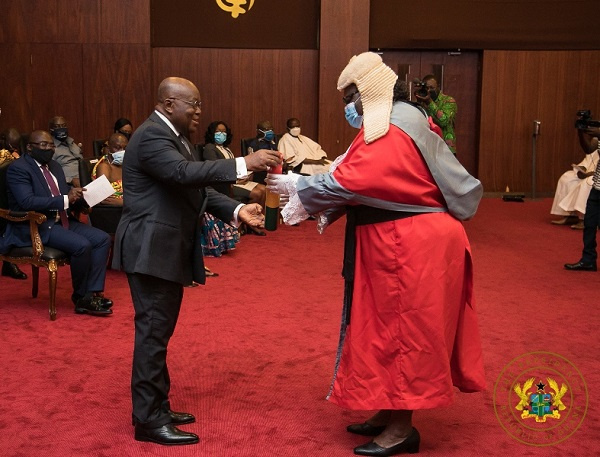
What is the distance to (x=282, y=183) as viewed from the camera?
3.64m

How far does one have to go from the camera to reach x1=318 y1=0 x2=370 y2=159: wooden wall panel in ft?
39.7

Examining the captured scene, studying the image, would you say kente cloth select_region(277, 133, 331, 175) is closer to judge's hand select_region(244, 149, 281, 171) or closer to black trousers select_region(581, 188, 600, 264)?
black trousers select_region(581, 188, 600, 264)

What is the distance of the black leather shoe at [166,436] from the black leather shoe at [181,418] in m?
0.17

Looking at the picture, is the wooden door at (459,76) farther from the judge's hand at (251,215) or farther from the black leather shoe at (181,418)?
the black leather shoe at (181,418)

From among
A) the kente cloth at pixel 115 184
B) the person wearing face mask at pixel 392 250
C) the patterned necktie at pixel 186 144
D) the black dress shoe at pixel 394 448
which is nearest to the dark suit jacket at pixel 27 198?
the kente cloth at pixel 115 184

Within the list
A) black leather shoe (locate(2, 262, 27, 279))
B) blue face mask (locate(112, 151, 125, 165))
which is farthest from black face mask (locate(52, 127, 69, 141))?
black leather shoe (locate(2, 262, 27, 279))

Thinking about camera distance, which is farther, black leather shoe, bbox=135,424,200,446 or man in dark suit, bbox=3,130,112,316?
man in dark suit, bbox=3,130,112,316

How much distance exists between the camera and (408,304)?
343 cm

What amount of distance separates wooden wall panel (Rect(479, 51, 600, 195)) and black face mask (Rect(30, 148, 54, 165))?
8.23 metres

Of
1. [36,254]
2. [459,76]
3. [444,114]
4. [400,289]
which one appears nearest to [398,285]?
[400,289]

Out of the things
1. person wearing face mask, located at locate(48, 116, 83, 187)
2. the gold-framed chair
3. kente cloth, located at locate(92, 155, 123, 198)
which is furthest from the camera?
person wearing face mask, located at locate(48, 116, 83, 187)

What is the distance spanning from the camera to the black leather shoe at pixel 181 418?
12.7 feet

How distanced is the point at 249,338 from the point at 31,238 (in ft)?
5.65

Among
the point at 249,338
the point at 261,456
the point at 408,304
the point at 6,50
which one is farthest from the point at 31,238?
the point at 6,50
